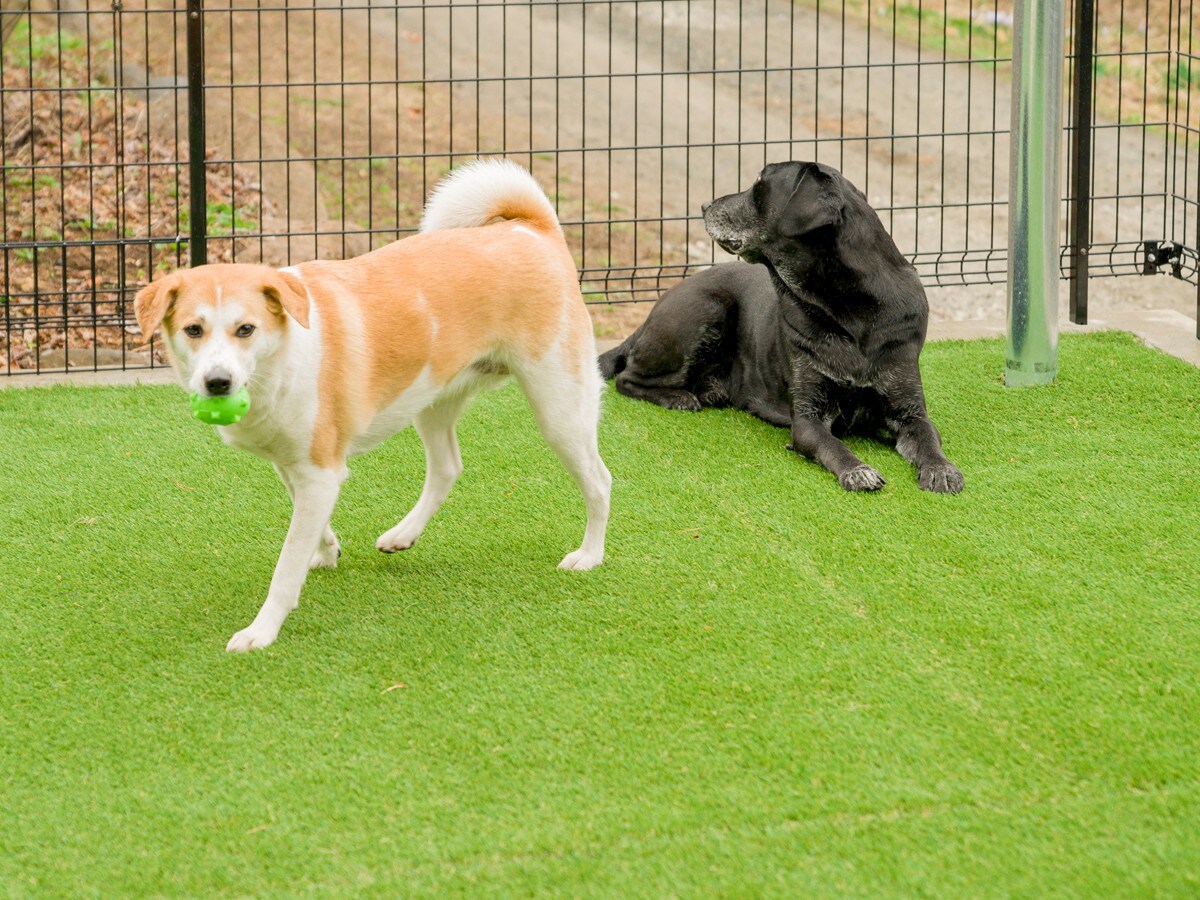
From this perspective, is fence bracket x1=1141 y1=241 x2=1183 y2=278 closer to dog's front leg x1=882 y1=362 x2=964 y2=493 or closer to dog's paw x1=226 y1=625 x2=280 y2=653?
dog's front leg x1=882 y1=362 x2=964 y2=493

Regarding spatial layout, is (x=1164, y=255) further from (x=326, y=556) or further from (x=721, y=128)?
(x=721, y=128)

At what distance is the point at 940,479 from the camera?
4.51m

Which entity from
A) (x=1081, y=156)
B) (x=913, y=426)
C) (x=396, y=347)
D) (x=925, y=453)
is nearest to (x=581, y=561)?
(x=396, y=347)

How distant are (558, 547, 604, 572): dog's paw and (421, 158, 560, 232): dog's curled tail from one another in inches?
34.1

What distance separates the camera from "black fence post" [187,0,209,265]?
5.69 meters

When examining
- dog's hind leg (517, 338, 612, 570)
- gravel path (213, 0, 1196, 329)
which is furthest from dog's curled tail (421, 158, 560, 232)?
gravel path (213, 0, 1196, 329)

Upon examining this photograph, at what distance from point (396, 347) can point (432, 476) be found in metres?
0.64

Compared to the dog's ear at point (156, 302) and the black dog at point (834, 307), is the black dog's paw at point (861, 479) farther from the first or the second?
the dog's ear at point (156, 302)

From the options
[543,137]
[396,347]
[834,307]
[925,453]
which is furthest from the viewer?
[543,137]

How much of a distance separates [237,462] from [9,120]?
5326mm

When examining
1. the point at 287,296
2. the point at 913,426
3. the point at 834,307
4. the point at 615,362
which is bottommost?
the point at 913,426

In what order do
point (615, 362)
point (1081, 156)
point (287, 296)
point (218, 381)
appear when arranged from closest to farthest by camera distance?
point (218, 381), point (287, 296), point (615, 362), point (1081, 156)

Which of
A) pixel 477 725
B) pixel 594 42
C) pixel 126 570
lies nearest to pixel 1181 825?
pixel 477 725

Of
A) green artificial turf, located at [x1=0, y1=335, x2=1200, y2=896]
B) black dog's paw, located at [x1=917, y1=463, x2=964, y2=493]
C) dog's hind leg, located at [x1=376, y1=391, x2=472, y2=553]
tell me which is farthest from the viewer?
black dog's paw, located at [x1=917, y1=463, x2=964, y2=493]
